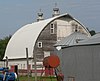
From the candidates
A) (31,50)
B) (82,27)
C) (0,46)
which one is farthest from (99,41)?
(0,46)

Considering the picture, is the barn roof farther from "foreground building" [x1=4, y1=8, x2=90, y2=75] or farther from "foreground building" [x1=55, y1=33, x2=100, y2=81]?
"foreground building" [x1=55, y1=33, x2=100, y2=81]

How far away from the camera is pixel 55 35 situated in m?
63.4

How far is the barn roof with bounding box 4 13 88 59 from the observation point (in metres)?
60.8

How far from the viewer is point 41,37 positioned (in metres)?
61.6

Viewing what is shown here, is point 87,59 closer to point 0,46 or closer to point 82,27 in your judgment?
point 82,27

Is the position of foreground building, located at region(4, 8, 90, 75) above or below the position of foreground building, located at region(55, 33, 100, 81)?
above

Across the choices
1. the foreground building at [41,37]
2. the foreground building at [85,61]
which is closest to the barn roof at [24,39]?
the foreground building at [41,37]

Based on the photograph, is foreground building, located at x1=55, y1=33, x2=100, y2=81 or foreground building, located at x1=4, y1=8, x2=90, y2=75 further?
foreground building, located at x1=4, y1=8, x2=90, y2=75

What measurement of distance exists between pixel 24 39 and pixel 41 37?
361 cm

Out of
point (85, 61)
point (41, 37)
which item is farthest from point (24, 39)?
point (85, 61)

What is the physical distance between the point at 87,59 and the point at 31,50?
35.6m

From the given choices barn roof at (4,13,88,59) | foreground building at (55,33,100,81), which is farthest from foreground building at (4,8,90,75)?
foreground building at (55,33,100,81)

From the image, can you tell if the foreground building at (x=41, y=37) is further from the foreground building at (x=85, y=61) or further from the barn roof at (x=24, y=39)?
the foreground building at (x=85, y=61)

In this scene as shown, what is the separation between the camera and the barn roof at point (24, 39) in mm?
60812
